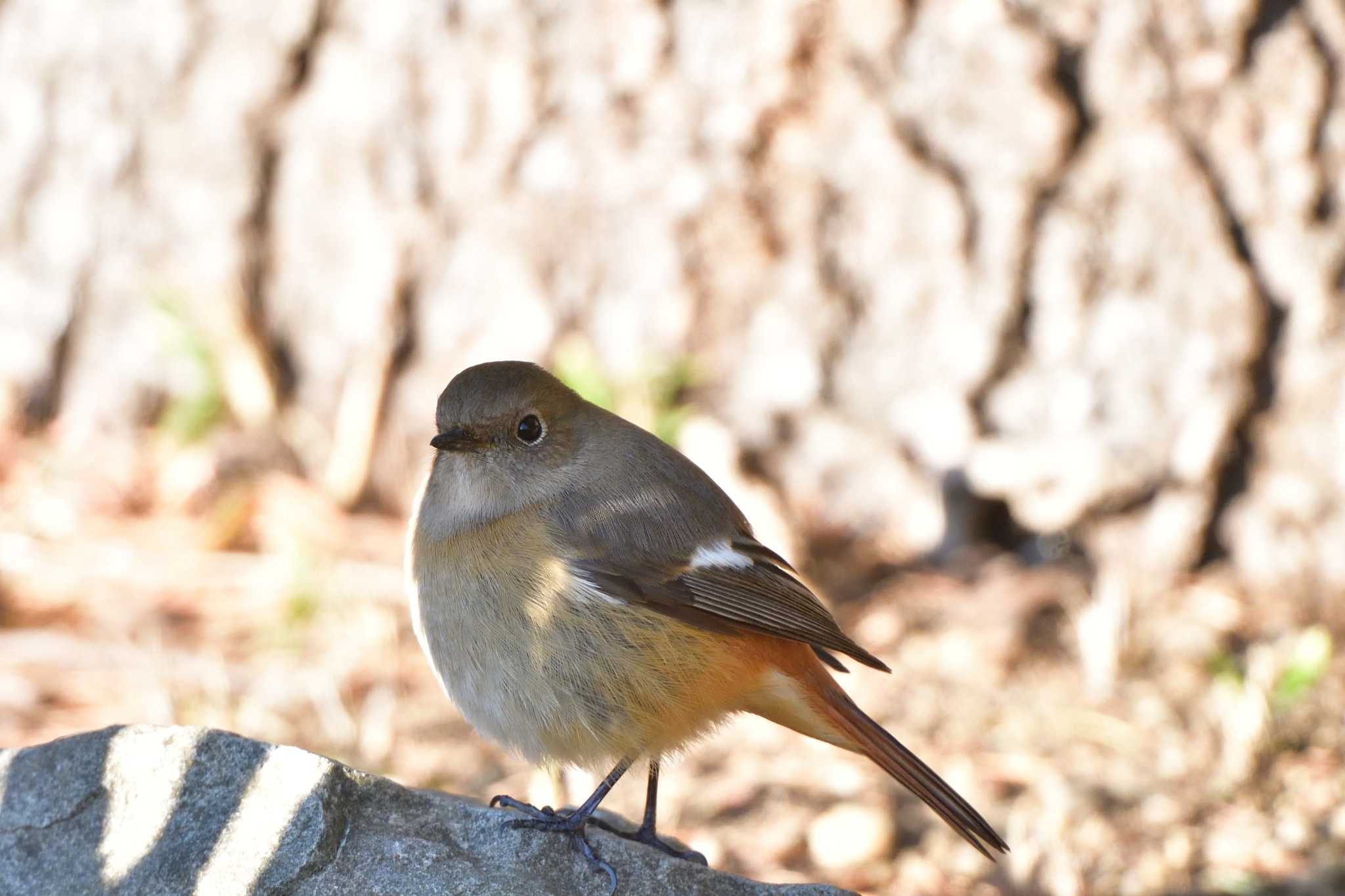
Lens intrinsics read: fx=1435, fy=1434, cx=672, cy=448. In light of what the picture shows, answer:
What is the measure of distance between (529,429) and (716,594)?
57cm

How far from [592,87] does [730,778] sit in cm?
237

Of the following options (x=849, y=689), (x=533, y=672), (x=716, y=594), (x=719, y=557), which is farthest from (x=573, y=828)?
(x=849, y=689)

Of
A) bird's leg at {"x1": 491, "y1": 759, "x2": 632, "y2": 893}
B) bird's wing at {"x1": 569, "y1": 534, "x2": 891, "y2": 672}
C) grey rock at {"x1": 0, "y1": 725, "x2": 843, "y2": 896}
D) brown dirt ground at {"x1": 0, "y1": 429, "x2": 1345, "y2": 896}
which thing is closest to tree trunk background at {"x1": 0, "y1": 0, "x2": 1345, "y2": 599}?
brown dirt ground at {"x1": 0, "y1": 429, "x2": 1345, "y2": 896}

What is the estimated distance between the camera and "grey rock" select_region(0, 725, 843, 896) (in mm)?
2520

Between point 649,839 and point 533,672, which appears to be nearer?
point 533,672

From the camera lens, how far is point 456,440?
315 cm

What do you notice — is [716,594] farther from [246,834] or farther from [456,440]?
[246,834]

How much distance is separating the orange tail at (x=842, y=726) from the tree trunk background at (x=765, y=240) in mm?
1857

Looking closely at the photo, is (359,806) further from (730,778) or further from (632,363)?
(632,363)

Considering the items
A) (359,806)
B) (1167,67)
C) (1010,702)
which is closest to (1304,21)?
(1167,67)

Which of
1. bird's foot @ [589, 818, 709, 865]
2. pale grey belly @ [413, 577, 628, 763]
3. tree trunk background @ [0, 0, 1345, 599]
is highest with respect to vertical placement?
tree trunk background @ [0, 0, 1345, 599]

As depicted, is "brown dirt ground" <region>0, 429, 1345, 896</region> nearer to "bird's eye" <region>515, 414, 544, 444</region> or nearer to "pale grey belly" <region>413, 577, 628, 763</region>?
"pale grey belly" <region>413, 577, 628, 763</region>

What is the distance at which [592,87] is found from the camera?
16.2 ft

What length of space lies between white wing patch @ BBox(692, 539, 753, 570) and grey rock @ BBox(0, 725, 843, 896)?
702 millimetres
